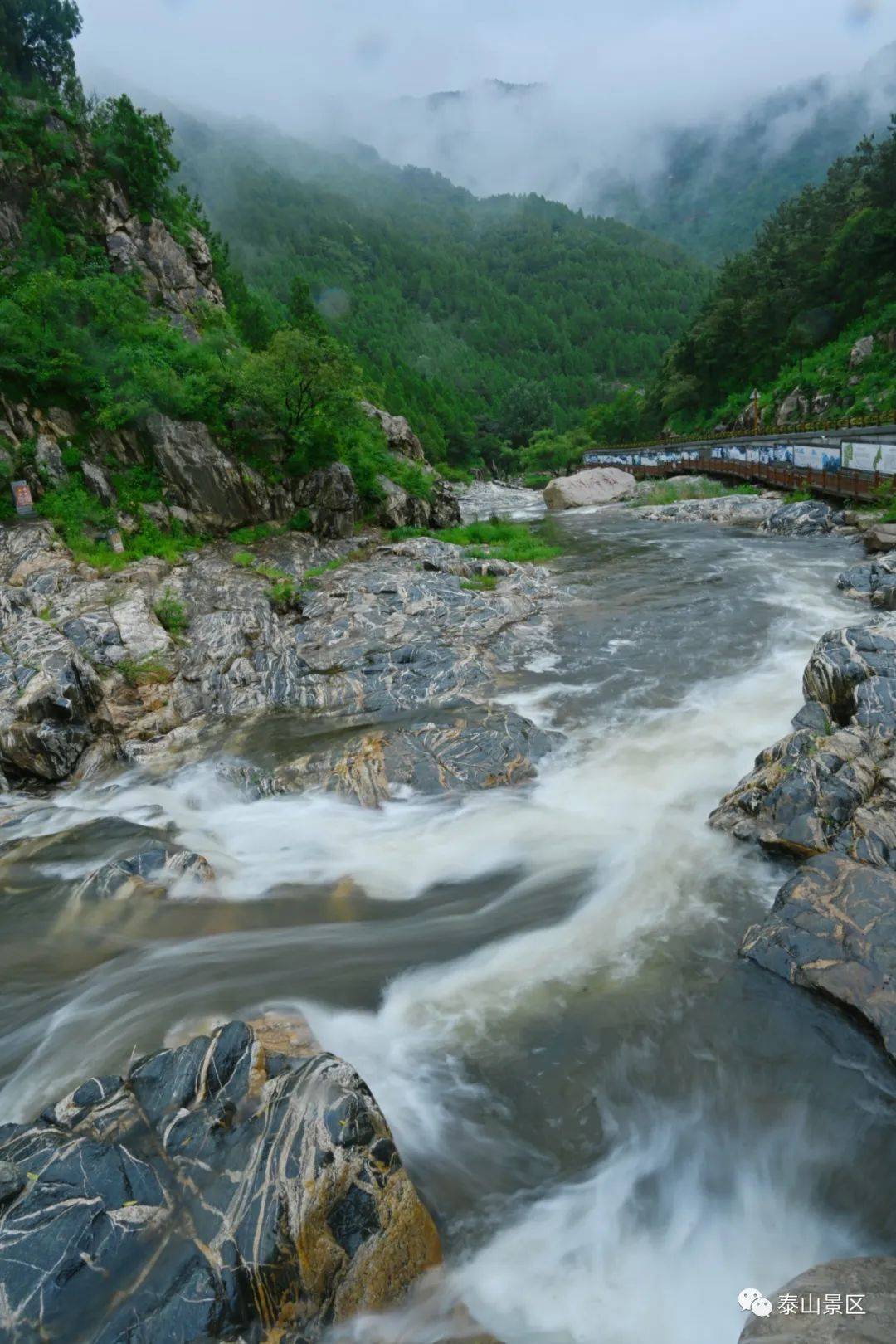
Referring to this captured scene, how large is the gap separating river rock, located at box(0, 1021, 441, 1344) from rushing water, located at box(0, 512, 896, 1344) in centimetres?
70

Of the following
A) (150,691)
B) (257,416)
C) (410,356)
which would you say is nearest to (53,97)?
(257,416)

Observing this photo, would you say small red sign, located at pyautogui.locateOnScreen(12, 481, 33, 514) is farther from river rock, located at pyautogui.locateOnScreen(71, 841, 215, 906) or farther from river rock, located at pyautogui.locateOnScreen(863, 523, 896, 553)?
river rock, located at pyautogui.locateOnScreen(863, 523, 896, 553)

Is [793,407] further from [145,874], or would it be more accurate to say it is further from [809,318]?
[145,874]

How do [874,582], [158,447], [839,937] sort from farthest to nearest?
[158,447] → [874,582] → [839,937]

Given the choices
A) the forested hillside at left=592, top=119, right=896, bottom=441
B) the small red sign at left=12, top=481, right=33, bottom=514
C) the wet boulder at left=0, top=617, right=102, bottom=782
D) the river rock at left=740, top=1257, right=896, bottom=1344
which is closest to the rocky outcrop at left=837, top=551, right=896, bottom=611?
the river rock at left=740, top=1257, right=896, bottom=1344

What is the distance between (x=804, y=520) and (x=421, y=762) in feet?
85.5

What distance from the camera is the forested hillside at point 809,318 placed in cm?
5019

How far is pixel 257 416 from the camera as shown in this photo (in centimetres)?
2586

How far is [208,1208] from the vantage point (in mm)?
4168

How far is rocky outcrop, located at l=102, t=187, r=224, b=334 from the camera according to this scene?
31.7 metres

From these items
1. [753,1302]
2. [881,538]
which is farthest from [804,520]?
[753,1302]

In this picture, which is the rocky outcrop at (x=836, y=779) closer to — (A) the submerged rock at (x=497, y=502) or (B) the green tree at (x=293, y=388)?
(B) the green tree at (x=293, y=388)

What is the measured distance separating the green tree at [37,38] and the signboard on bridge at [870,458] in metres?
43.2

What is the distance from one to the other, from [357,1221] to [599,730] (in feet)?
32.4
